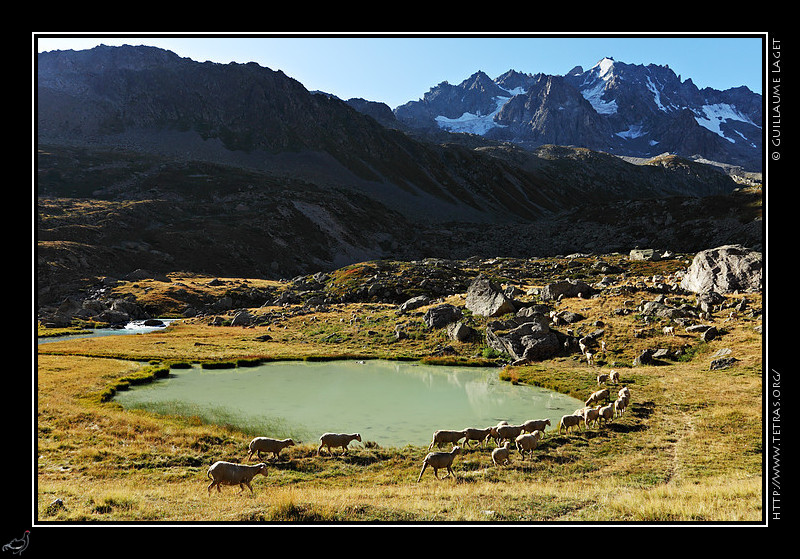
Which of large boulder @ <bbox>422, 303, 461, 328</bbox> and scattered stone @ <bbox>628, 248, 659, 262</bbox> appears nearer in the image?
large boulder @ <bbox>422, 303, 461, 328</bbox>

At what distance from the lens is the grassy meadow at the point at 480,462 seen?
1218 centimetres

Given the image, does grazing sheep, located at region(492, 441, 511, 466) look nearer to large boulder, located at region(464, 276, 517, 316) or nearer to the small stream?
large boulder, located at region(464, 276, 517, 316)

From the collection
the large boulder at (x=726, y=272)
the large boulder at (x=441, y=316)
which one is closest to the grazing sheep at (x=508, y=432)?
the large boulder at (x=441, y=316)

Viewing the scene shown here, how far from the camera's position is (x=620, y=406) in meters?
26.0

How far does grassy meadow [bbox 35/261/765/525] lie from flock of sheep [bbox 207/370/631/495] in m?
0.48

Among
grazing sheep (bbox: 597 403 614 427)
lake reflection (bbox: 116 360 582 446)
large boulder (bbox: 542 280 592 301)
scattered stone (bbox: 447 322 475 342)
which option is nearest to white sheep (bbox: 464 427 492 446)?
lake reflection (bbox: 116 360 582 446)

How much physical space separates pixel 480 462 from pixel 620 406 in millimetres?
11044

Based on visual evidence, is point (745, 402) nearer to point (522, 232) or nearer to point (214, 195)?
point (522, 232)

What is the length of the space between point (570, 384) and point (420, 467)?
18.9 m

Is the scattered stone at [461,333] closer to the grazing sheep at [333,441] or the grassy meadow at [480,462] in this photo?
the grassy meadow at [480,462]

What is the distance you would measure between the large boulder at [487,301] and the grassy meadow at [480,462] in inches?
405
